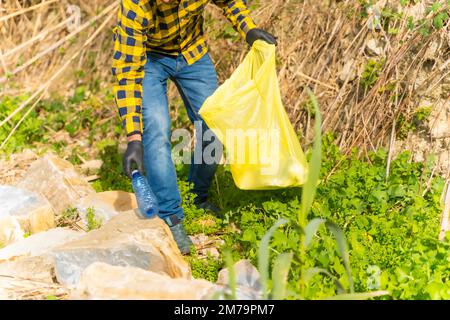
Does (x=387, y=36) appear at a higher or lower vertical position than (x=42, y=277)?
higher

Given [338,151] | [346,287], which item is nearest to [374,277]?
[346,287]

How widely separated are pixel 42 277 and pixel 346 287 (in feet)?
5.03

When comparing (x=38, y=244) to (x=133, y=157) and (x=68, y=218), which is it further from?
(x=133, y=157)

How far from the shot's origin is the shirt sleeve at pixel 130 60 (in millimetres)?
3291

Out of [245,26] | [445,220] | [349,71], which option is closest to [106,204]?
[245,26]

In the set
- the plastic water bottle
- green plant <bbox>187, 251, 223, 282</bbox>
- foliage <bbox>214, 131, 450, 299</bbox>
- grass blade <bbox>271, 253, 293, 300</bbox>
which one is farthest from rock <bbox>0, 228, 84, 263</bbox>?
grass blade <bbox>271, 253, 293, 300</bbox>

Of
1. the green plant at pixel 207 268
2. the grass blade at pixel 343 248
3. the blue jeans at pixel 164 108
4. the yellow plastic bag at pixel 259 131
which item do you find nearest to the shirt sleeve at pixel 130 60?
the blue jeans at pixel 164 108

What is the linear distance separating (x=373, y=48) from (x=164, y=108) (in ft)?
5.48

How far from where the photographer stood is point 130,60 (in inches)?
131

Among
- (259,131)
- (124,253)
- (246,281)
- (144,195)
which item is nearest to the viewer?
(246,281)

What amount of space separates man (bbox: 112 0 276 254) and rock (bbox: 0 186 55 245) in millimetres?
825

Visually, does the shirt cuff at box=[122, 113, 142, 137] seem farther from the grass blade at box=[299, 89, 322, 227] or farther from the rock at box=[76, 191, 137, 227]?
the grass blade at box=[299, 89, 322, 227]
